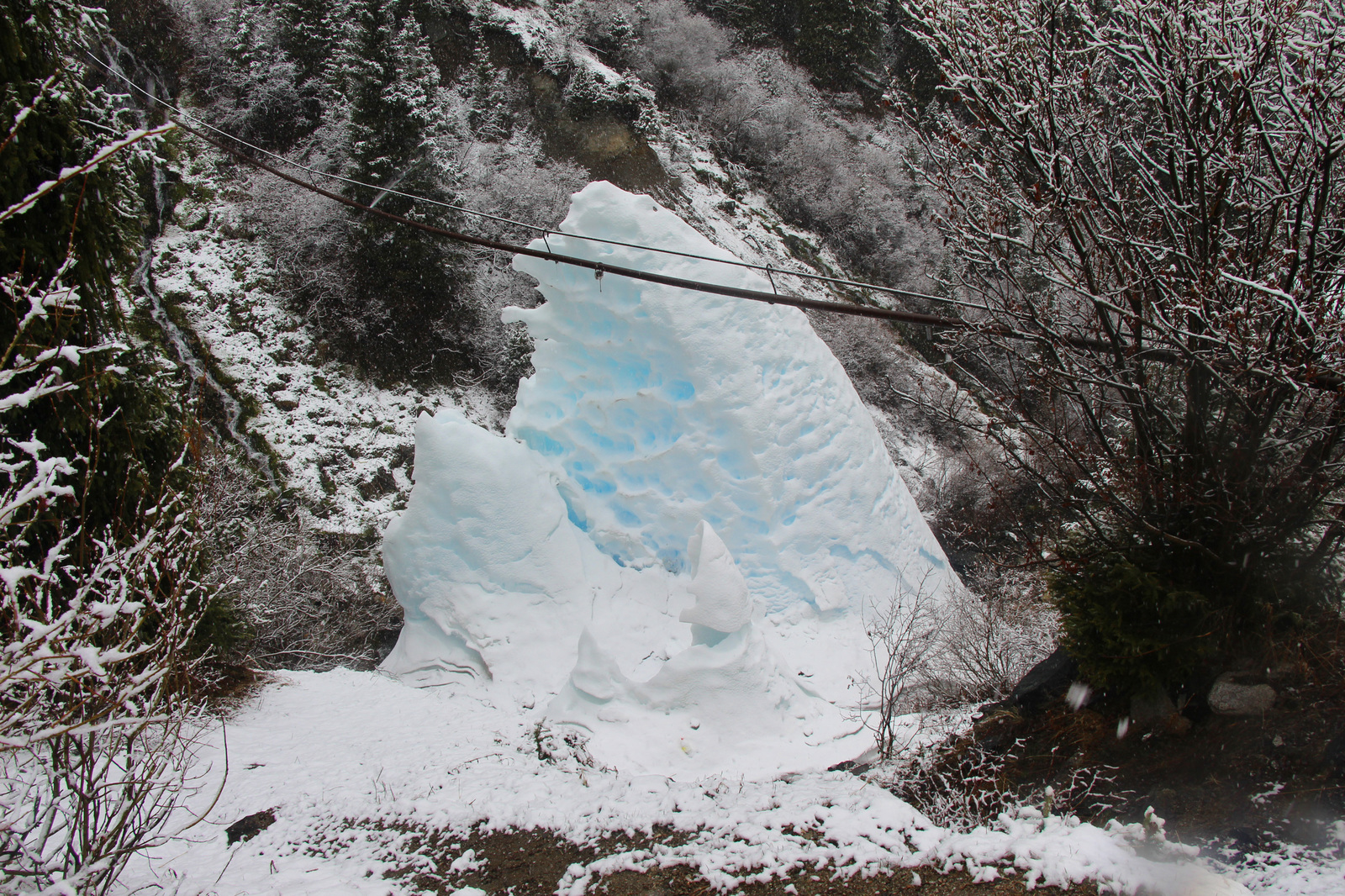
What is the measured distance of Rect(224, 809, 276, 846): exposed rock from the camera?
4.33 meters

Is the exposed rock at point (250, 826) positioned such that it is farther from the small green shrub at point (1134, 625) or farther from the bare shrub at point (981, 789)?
the small green shrub at point (1134, 625)

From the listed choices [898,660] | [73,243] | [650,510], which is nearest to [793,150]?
[650,510]

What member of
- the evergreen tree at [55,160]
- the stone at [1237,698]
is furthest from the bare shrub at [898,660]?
the evergreen tree at [55,160]

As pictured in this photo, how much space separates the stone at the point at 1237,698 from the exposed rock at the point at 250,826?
19.0ft

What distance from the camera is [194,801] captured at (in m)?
4.62

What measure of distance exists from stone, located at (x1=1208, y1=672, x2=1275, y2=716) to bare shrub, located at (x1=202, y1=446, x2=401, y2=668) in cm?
868

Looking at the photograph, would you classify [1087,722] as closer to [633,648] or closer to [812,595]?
[812,595]

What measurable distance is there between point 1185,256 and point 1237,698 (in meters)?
2.55

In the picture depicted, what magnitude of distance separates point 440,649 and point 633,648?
1.90 m

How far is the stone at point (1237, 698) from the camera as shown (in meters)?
4.09

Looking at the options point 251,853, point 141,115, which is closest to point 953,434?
point 251,853

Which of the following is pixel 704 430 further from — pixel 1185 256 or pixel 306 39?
pixel 306 39

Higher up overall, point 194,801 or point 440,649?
point 194,801

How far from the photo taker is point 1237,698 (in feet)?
13.7
